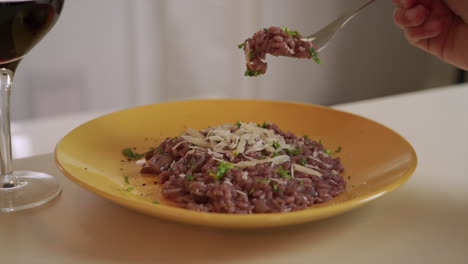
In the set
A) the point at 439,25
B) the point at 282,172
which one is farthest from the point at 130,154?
the point at 439,25

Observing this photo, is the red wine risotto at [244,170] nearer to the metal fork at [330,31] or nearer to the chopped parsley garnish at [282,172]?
the chopped parsley garnish at [282,172]

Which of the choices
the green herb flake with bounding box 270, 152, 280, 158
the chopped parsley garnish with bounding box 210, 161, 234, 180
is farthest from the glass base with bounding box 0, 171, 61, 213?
the green herb flake with bounding box 270, 152, 280, 158

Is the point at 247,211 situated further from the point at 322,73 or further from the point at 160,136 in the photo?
the point at 322,73

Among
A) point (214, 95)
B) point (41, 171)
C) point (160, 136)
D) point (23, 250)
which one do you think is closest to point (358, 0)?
point (214, 95)

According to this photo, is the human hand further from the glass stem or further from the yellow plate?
the glass stem

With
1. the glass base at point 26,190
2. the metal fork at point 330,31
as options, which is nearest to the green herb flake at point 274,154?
the metal fork at point 330,31
